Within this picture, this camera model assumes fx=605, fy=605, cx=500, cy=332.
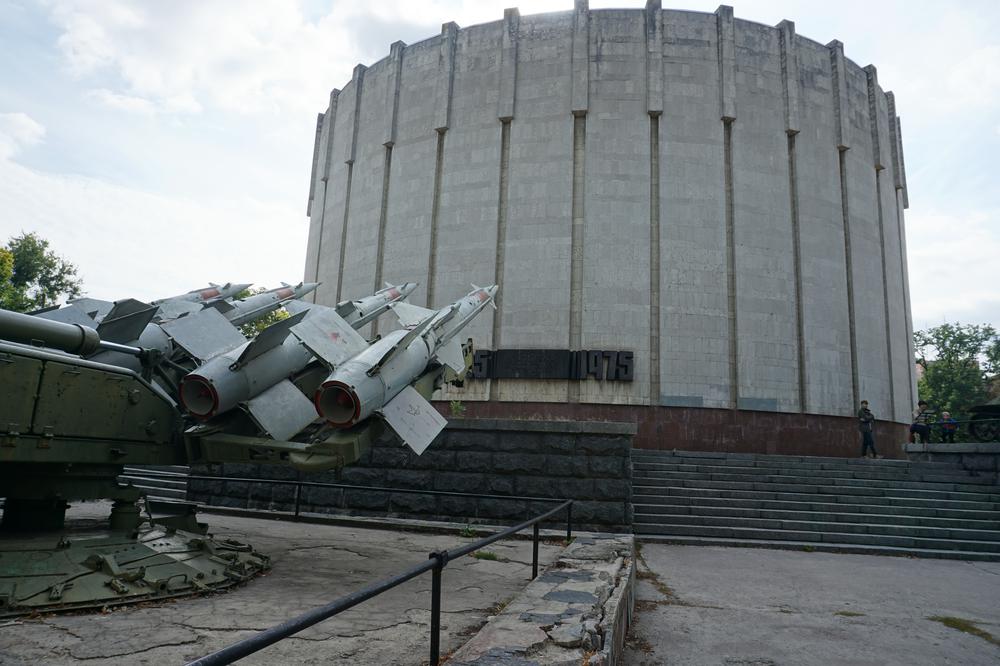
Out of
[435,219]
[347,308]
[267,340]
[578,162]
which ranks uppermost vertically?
[578,162]

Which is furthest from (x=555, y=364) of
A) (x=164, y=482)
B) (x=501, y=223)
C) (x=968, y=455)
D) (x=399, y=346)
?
Result: (x=399, y=346)

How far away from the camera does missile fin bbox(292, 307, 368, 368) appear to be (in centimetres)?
721

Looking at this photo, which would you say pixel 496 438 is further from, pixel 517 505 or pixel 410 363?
pixel 410 363

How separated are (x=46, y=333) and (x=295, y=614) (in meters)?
3.46

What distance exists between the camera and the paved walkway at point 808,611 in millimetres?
4840

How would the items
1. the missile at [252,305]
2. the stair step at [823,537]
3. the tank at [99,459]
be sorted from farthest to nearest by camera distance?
1. the stair step at [823,537]
2. the missile at [252,305]
3. the tank at [99,459]

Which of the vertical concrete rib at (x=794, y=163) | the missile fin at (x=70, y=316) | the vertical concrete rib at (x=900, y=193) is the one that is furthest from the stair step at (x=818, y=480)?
the vertical concrete rib at (x=900, y=193)

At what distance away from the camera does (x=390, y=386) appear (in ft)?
24.6

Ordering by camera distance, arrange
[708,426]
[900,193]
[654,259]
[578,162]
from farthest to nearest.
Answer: [900,193] → [578,162] → [654,259] → [708,426]

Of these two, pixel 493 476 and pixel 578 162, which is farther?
pixel 578 162

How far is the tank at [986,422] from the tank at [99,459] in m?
15.1

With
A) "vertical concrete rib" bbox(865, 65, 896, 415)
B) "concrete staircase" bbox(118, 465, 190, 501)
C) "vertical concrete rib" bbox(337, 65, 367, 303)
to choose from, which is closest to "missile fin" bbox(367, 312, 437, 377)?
"concrete staircase" bbox(118, 465, 190, 501)

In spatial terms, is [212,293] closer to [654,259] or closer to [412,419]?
[412,419]

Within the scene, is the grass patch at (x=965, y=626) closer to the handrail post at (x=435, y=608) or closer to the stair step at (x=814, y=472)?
the handrail post at (x=435, y=608)
